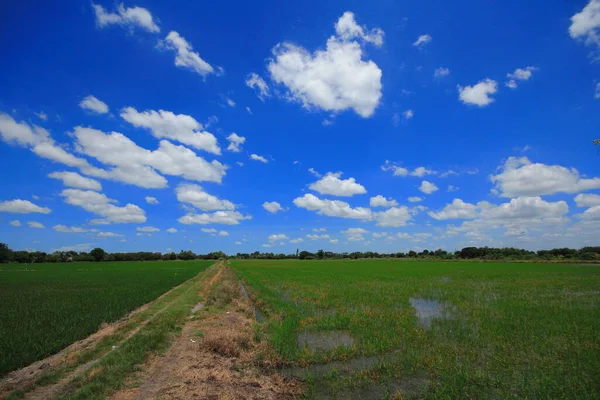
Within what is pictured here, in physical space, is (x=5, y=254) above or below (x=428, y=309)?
above

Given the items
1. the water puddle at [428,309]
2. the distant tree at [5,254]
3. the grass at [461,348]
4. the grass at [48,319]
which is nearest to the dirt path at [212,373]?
the grass at [461,348]

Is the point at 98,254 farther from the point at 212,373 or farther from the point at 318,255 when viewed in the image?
the point at 212,373

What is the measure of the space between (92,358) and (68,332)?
3.31 m

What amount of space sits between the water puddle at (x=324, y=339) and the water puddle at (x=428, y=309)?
3.09 m

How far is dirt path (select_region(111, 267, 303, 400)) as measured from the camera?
6.04m

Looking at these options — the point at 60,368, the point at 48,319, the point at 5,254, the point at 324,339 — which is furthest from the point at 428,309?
the point at 5,254

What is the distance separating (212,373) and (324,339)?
4366 millimetres

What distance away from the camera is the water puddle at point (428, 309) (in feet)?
41.0

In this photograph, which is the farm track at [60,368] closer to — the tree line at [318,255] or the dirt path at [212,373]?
the dirt path at [212,373]

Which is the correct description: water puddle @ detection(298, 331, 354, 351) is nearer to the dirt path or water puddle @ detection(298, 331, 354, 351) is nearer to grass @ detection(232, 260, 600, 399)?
grass @ detection(232, 260, 600, 399)

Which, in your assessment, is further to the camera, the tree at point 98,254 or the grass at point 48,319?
the tree at point 98,254

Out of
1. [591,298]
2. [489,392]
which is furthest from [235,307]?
[591,298]

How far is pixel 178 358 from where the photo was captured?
8.19 meters

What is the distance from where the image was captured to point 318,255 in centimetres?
16200
